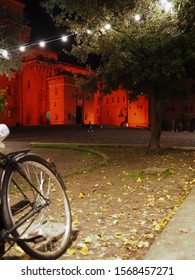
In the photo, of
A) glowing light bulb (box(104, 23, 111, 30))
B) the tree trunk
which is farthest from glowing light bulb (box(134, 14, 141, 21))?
the tree trunk

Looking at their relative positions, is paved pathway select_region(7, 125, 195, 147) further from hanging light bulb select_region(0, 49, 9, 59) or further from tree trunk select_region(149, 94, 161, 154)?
hanging light bulb select_region(0, 49, 9, 59)

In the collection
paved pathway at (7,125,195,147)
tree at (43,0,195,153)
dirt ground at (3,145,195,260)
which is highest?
tree at (43,0,195,153)

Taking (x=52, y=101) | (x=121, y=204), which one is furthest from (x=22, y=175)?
(x=52, y=101)

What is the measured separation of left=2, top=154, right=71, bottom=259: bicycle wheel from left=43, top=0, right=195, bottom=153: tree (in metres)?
9.47

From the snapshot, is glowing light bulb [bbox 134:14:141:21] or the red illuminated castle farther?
the red illuminated castle

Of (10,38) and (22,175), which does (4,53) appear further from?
(22,175)

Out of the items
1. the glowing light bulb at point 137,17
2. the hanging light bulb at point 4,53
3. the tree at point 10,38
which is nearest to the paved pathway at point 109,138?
the tree at point 10,38

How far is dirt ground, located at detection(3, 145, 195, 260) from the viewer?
4.18 meters

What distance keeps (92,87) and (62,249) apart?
40.3 ft

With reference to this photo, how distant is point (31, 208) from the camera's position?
3809 millimetres

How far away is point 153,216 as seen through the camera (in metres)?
5.55

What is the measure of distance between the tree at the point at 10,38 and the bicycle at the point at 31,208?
20.0 metres

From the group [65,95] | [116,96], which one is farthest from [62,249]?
[116,96]

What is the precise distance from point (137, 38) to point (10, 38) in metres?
13.4
